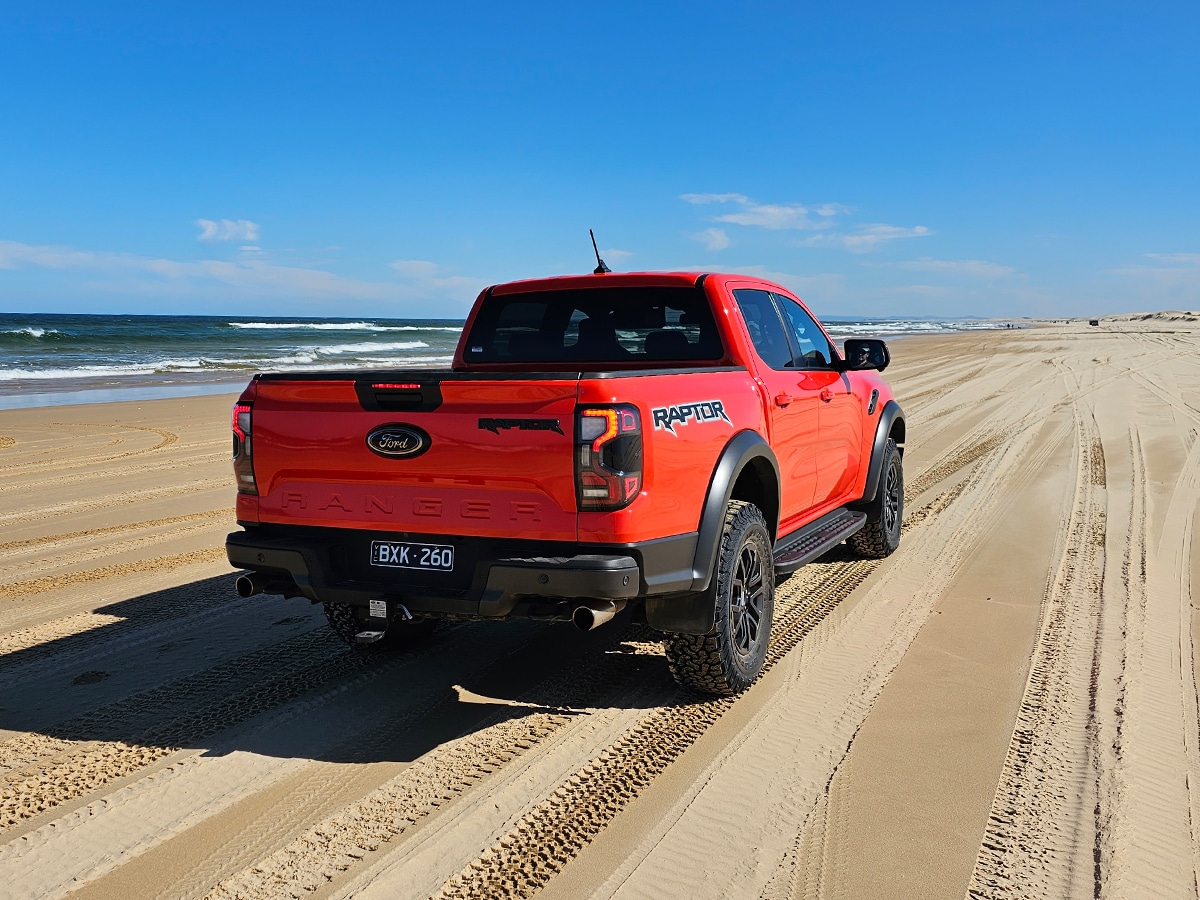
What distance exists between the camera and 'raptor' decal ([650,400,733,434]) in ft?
11.4

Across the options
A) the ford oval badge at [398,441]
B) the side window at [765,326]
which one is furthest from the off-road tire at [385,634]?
the side window at [765,326]

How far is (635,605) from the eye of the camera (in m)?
3.76

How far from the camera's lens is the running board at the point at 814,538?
15.3 feet

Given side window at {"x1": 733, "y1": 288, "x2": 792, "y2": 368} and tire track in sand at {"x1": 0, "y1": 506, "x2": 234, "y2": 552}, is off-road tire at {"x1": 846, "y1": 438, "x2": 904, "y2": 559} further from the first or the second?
tire track in sand at {"x1": 0, "y1": 506, "x2": 234, "y2": 552}

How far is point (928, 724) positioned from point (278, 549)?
8.99 feet

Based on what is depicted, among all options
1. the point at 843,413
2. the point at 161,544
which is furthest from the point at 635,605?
the point at 161,544

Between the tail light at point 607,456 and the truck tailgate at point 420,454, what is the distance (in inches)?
1.7

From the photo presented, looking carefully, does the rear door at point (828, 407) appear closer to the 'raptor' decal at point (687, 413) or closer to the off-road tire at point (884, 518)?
the off-road tire at point (884, 518)

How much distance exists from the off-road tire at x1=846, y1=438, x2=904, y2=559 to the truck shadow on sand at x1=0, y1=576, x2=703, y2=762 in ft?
6.73

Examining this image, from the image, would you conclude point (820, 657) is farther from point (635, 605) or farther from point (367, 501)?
point (367, 501)

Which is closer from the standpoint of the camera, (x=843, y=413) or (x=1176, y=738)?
(x=1176, y=738)

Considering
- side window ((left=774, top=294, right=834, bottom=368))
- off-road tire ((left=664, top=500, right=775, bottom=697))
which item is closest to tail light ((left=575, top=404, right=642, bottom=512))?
off-road tire ((left=664, top=500, right=775, bottom=697))

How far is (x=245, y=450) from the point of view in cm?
387

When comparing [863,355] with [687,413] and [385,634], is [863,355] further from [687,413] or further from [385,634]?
[385,634]
